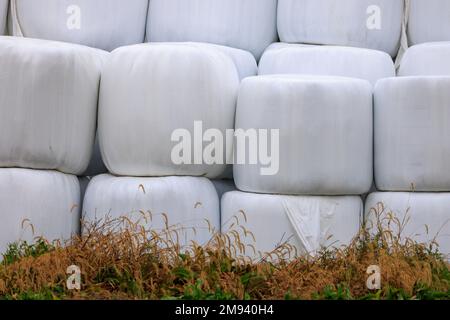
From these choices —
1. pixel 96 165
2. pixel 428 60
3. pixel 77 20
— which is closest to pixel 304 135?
pixel 428 60

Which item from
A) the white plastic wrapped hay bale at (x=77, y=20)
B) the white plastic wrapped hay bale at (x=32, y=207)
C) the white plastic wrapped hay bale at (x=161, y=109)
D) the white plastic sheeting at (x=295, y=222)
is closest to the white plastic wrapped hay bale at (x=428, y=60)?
the white plastic sheeting at (x=295, y=222)

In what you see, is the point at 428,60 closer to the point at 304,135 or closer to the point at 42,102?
the point at 304,135

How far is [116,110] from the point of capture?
3.30m

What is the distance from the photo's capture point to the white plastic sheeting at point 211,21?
3783 millimetres

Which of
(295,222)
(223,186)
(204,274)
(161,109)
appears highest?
(161,109)

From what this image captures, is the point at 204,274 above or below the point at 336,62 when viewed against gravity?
below

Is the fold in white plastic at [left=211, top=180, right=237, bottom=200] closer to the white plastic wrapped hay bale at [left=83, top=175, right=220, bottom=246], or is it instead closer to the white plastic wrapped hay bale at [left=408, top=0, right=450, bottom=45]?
the white plastic wrapped hay bale at [left=83, top=175, right=220, bottom=246]

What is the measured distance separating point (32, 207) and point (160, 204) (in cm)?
40

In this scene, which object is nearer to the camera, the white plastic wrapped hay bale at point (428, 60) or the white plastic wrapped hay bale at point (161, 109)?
the white plastic wrapped hay bale at point (161, 109)

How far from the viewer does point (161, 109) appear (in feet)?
10.7

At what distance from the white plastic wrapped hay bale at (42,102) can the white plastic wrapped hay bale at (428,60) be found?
3.83 feet

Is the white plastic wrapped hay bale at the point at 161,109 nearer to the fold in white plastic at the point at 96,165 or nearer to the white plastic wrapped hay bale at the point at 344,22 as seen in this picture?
the fold in white plastic at the point at 96,165

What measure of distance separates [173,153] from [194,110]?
0.51 feet
